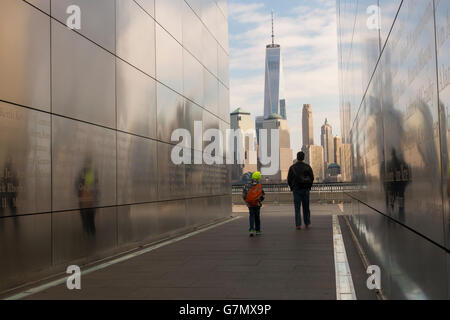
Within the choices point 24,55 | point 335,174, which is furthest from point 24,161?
point 335,174

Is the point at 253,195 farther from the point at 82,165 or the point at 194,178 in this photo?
the point at 82,165

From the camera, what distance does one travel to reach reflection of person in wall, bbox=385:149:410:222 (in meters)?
4.06

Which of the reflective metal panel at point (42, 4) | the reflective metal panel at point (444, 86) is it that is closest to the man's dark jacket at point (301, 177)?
the reflective metal panel at point (42, 4)

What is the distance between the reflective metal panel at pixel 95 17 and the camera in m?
7.79

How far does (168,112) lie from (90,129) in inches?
167

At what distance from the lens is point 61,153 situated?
25.0 feet

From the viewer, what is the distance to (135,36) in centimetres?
1073

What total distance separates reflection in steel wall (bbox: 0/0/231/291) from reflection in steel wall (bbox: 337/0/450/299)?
4501mm

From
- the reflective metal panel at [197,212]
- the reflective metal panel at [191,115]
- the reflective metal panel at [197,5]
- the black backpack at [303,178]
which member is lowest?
the reflective metal panel at [197,212]

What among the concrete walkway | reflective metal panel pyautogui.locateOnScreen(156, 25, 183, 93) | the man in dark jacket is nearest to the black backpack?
the man in dark jacket

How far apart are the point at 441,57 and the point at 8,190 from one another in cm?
534

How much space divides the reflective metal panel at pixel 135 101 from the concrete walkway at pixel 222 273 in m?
2.60

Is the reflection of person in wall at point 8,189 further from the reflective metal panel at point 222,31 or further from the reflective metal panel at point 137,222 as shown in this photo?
the reflective metal panel at point 222,31
